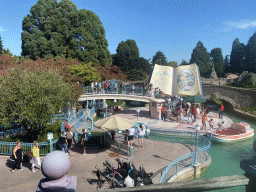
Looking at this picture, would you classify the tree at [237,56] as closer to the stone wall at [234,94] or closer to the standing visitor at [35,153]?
the stone wall at [234,94]

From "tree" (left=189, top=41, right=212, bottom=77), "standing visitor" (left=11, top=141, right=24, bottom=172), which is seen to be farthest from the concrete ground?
"tree" (left=189, top=41, right=212, bottom=77)

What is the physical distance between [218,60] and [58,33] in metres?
48.4

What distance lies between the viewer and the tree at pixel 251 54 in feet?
155

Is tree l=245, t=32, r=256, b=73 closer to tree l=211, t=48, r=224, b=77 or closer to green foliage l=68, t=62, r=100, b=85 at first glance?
tree l=211, t=48, r=224, b=77

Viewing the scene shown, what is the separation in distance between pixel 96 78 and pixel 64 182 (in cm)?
2757

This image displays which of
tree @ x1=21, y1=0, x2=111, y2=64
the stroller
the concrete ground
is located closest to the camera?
the stroller

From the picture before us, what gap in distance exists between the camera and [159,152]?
1125 centimetres

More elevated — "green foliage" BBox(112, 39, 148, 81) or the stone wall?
"green foliage" BBox(112, 39, 148, 81)

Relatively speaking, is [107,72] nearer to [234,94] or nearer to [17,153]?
[234,94]

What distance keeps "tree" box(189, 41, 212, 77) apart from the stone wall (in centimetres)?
3180

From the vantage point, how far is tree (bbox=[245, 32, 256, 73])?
47.2 m

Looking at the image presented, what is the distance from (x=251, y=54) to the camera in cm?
4788

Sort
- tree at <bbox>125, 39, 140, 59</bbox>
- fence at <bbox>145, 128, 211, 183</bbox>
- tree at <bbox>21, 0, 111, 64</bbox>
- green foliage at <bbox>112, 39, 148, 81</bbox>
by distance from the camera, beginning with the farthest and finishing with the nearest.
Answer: tree at <bbox>125, 39, 140, 59</bbox>
green foliage at <bbox>112, 39, 148, 81</bbox>
tree at <bbox>21, 0, 111, 64</bbox>
fence at <bbox>145, 128, 211, 183</bbox>

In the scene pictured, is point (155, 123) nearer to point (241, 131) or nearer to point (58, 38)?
point (241, 131)
